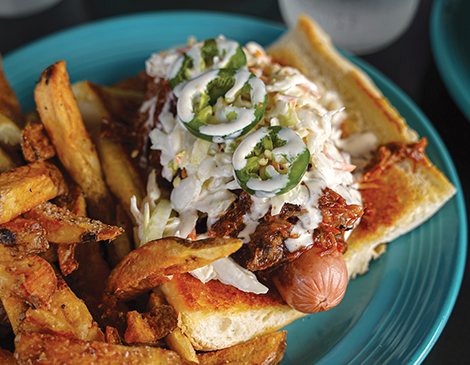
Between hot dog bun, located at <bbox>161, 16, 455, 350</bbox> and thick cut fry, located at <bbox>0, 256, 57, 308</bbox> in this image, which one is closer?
thick cut fry, located at <bbox>0, 256, 57, 308</bbox>

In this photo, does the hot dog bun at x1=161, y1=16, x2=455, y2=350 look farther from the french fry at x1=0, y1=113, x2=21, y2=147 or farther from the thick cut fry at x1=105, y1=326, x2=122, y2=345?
the french fry at x1=0, y1=113, x2=21, y2=147

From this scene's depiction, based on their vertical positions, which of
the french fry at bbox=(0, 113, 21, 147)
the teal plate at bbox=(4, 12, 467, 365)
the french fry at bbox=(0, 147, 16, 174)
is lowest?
the teal plate at bbox=(4, 12, 467, 365)

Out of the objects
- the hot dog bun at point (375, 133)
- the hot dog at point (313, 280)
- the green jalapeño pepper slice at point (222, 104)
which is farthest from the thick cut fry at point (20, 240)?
the hot dog bun at point (375, 133)

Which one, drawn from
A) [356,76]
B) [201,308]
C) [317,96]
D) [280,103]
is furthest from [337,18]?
[201,308]

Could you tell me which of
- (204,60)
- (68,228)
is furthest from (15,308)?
(204,60)

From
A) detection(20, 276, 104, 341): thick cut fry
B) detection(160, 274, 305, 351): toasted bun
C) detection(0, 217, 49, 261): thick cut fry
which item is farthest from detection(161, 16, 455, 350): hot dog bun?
detection(0, 217, 49, 261): thick cut fry

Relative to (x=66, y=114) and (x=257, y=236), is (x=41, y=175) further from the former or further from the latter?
(x=257, y=236)

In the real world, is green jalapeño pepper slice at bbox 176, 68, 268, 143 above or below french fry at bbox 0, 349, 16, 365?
above

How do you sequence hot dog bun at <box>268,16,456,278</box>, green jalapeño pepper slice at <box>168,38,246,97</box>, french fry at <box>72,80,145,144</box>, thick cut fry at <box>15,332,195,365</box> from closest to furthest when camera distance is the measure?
thick cut fry at <box>15,332,195,365</box>, green jalapeño pepper slice at <box>168,38,246,97</box>, hot dog bun at <box>268,16,456,278</box>, french fry at <box>72,80,145,144</box>
